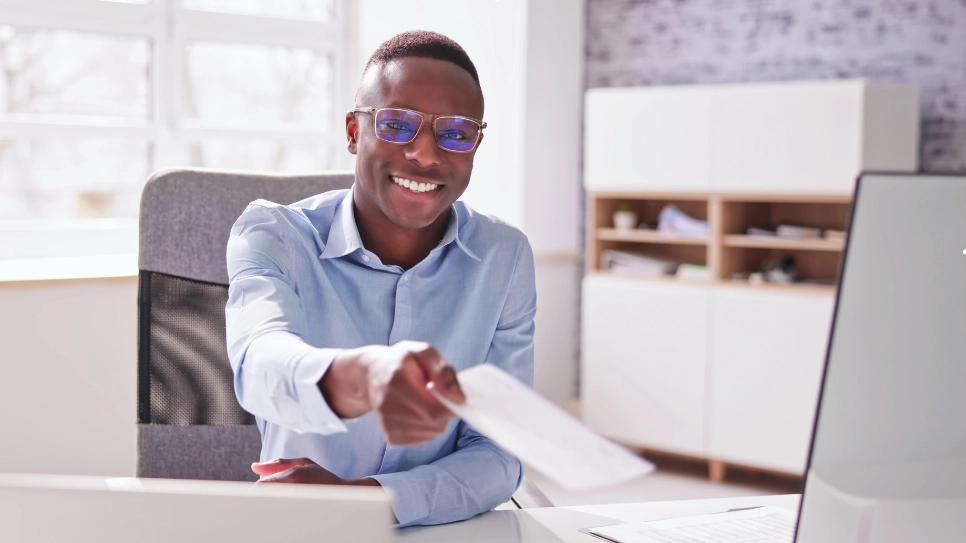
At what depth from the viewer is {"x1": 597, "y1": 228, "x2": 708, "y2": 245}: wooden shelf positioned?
4.13m

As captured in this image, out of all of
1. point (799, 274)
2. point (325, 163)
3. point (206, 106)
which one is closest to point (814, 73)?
point (799, 274)

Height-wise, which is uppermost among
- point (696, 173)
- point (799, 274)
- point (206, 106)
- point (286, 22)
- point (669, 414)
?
point (286, 22)

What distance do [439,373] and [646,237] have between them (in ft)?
11.8

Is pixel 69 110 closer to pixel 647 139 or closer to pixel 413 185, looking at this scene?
pixel 647 139

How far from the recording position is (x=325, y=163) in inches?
191

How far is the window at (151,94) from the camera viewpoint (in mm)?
4020

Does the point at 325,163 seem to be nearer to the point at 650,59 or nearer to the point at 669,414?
the point at 650,59

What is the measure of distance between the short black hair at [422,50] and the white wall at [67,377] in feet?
6.81

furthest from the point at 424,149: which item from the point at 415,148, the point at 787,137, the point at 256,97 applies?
the point at 256,97

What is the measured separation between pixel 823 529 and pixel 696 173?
3.48 meters

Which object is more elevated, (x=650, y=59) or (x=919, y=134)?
(x=650, y=59)

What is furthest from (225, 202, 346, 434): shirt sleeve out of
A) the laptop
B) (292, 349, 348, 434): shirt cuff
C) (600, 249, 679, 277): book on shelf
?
(600, 249, 679, 277): book on shelf

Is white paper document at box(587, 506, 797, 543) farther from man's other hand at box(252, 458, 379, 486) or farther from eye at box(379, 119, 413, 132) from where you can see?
eye at box(379, 119, 413, 132)

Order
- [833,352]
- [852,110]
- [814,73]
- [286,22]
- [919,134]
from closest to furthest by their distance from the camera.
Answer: [833,352], [852,110], [919,134], [814,73], [286,22]
